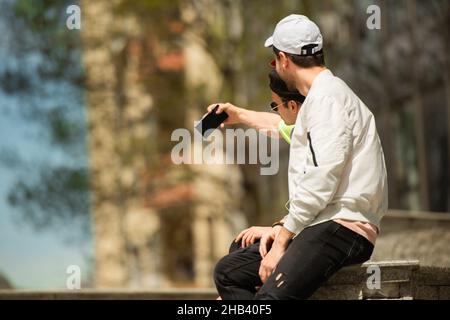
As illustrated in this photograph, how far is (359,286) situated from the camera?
561cm

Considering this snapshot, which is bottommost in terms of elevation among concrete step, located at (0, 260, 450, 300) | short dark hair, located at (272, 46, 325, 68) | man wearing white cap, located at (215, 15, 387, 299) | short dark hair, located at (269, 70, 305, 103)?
concrete step, located at (0, 260, 450, 300)

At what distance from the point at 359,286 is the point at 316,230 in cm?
57

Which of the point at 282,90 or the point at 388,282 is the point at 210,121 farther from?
the point at 388,282

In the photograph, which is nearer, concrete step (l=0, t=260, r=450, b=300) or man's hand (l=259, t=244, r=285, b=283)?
man's hand (l=259, t=244, r=285, b=283)

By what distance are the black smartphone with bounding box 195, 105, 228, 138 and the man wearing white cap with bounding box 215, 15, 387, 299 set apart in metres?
0.64

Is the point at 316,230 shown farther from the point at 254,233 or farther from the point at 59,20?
the point at 59,20

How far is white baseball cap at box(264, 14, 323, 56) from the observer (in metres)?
5.33

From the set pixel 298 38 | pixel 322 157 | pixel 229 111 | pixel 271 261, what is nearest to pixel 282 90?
pixel 298 38

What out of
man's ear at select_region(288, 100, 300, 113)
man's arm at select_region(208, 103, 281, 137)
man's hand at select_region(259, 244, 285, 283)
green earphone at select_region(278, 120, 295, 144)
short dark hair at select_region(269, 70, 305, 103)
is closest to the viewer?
man's hand at select_region(259, 244, 285, 283)

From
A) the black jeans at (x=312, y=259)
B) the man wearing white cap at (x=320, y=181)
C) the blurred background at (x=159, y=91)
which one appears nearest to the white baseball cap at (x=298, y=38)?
the man wearing white cap at (x=320, y=181)

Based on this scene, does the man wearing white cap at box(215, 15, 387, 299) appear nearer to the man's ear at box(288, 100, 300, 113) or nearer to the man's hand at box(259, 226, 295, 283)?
the man's hand at box(259, 226, 295, 283)

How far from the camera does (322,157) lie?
510 centimetres

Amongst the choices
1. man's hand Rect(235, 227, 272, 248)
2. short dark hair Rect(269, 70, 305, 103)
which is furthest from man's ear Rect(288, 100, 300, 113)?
man's hand Rect(235, 227, 272, 248)

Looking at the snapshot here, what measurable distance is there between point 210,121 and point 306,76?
73 centimetres
